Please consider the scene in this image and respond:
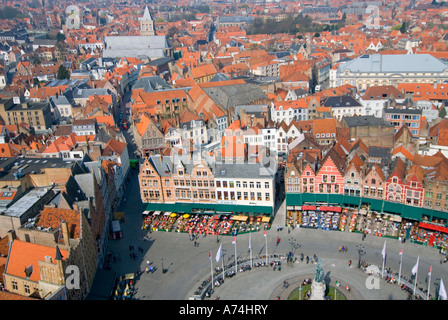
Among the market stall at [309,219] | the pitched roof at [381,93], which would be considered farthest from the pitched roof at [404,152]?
the pitched roof at [381,93]

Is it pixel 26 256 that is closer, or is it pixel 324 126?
pixel 26 256

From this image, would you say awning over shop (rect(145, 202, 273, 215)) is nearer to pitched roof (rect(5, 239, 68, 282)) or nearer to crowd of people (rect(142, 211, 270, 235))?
crowd of people (rect(142, 211, 270, 235))

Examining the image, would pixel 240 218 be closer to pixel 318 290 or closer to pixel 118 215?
pixel 118 215

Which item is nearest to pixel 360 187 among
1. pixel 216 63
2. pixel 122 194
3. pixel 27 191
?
pixel 122 194

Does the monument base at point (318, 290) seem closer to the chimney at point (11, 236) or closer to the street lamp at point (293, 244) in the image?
the street lamp at point (293, 244)

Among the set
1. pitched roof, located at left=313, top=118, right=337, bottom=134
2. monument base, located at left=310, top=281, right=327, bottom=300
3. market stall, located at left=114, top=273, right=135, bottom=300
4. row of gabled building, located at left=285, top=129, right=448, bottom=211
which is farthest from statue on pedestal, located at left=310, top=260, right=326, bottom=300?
pitched roof, located at left=313, top=118, right=337, bottom=134

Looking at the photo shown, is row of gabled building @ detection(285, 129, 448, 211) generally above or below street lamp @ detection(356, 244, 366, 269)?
above

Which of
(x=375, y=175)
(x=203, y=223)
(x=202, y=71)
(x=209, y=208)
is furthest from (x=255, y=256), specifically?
(x=202, y=71)

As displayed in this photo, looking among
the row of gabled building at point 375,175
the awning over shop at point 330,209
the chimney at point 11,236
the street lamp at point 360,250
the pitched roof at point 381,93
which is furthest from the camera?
the pitched roof at point 381,93
